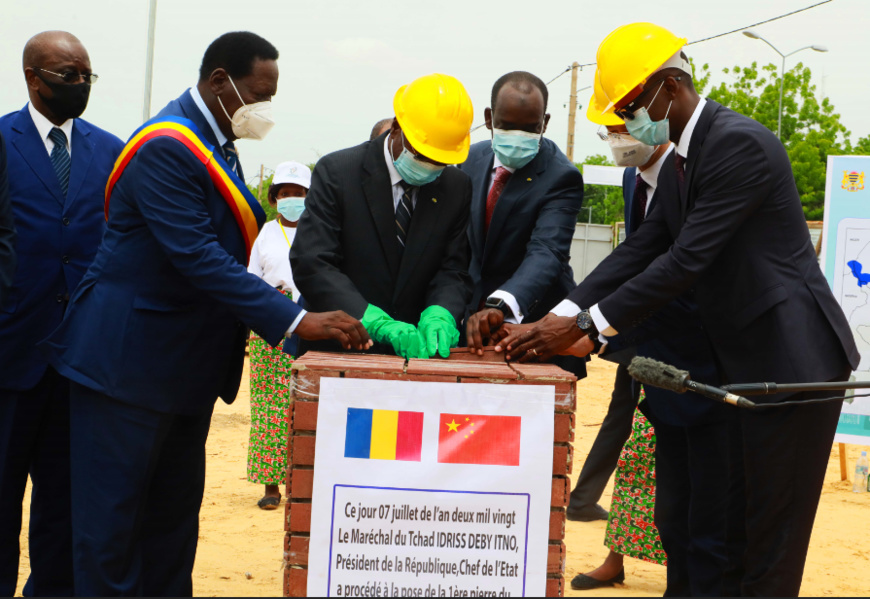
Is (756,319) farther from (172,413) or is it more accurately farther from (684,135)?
(172,413)

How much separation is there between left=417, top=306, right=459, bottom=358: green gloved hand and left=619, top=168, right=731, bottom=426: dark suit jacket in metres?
0.79

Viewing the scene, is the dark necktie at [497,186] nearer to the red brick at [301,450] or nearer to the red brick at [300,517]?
the red brick at [301,450]

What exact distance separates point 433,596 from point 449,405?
57 cm

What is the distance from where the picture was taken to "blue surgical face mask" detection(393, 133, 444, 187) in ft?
11.0

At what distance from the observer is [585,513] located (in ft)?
19.6

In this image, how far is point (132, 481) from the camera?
10.3 feet

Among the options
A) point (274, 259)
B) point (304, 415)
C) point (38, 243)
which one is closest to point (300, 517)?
point (304, 415)

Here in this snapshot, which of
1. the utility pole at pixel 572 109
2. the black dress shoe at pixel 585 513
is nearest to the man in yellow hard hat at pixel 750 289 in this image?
the black dress shoe at pixel 585 513

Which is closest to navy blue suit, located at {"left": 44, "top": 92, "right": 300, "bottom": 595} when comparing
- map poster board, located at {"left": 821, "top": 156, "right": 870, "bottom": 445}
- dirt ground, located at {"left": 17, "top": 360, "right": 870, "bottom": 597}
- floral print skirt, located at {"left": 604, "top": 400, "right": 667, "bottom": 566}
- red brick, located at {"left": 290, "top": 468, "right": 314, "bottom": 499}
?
red brick, located at {"left": 290, "top": 468, "right": 314, "bottom": 499}

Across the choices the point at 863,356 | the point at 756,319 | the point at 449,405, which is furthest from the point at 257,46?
the point at 863,356

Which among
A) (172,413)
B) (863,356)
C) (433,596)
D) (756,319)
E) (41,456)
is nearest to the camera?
(433,596)

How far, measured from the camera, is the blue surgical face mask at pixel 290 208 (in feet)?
22.4

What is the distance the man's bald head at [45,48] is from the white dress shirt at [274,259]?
287 centimetres

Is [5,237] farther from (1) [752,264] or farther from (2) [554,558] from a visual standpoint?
(1) [752,264]
